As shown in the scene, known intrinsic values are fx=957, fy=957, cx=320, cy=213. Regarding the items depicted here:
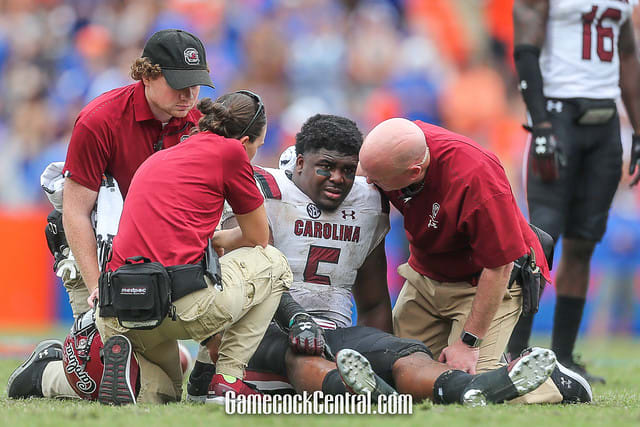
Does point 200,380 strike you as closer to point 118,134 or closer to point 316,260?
point 316,260

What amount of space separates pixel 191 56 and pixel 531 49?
2279 millimetres

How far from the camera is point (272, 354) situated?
4.53 meters

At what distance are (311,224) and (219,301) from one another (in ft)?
3.12

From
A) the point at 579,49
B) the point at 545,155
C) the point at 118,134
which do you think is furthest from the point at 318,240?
the point at 579,49

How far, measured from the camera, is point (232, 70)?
11.9m

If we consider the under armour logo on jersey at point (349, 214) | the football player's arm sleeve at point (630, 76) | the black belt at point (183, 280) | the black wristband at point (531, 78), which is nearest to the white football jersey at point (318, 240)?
the under armour logo on jersey at point (349, 214)

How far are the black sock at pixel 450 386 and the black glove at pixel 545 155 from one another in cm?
196

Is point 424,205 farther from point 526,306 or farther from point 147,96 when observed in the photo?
point 147,96

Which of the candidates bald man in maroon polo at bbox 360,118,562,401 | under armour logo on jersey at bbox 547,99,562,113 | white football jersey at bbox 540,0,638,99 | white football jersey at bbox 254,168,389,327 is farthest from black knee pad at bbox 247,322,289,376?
white football jersey at bbox 540,0,638,99

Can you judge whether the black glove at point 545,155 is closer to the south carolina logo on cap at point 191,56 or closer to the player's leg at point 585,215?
the player's leg at point 585,215

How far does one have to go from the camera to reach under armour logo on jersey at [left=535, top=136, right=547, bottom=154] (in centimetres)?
563

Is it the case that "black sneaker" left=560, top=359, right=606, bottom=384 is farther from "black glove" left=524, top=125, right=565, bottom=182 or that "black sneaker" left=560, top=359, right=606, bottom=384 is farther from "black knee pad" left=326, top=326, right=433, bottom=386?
"black knee pad" left=326, top=326, right=433, bottom=386

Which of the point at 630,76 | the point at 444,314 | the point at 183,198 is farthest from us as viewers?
the point at 630,76

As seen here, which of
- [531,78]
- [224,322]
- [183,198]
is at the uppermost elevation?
[531,78]
